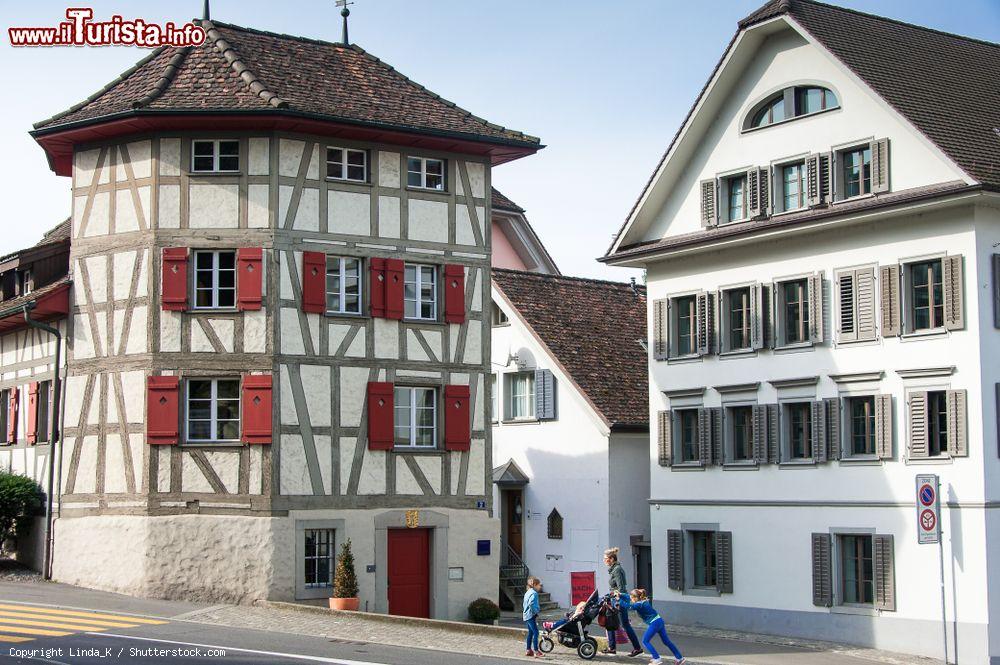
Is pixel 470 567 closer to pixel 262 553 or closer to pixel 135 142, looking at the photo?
pixel 262 553

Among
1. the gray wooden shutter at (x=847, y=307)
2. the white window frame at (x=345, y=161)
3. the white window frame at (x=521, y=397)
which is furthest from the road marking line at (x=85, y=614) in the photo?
the white window frame at (x=521, y=397)

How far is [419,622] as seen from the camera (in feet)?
88.6

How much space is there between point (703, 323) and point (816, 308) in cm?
350

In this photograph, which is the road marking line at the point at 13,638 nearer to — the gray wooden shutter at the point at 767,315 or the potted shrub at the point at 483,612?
the potted shrub at the point at 483,612

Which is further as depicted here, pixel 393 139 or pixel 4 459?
pixel 4 459

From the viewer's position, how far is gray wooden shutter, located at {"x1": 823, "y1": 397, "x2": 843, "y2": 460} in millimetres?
31859

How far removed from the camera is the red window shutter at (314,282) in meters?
30.7

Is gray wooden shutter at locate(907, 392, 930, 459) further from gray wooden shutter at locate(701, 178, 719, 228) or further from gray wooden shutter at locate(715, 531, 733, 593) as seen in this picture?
gray wooden shutter at locate(701, 178, 719, 228)

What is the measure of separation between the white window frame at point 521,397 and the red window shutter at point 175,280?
43.9ft

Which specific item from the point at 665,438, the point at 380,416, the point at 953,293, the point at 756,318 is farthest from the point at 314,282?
the point at 953,293

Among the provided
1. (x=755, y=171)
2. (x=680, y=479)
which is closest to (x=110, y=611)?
(x=680, y=479)

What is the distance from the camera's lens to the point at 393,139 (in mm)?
32219

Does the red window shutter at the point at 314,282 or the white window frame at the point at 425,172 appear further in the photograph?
the white window frame at the point at 425,172

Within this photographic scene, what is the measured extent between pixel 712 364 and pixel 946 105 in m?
7.99
